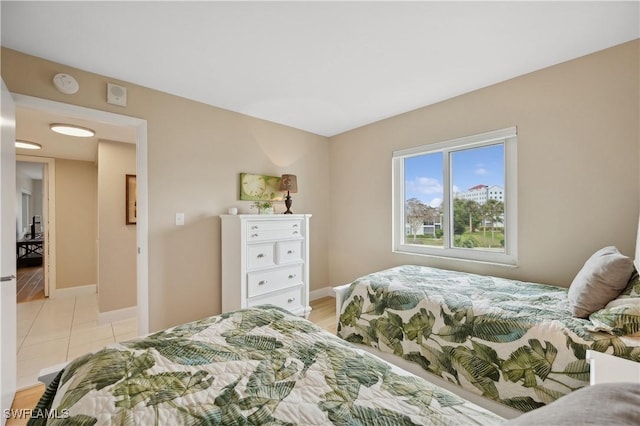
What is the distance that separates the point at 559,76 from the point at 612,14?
58 centimetres

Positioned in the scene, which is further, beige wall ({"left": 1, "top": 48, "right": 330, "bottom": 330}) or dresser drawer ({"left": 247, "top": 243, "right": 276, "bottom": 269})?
A: dresser drawer ({"left": 247, "top": 243, "right": 276, "bottom": 269})

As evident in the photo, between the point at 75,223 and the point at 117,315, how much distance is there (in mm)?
2229

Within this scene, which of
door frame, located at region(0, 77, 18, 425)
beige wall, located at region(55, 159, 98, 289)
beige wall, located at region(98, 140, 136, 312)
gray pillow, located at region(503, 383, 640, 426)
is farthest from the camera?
beige wall, located at region(55, 159, 98, 289)

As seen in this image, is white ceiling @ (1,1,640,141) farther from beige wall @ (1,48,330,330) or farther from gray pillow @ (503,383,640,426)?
gray pillow @ (503,383,640,426)

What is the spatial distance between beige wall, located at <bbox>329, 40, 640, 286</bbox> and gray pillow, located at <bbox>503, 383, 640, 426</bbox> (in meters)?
2.09

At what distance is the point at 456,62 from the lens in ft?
7.16

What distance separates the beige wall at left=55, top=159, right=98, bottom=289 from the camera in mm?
4336

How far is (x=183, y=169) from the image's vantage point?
9.19 ft

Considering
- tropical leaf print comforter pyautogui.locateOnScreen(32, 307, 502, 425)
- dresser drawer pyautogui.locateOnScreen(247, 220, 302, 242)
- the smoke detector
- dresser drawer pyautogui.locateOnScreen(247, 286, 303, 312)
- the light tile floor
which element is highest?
the smoke detector

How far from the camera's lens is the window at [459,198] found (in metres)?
2.59

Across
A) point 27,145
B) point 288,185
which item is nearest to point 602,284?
point 288,185

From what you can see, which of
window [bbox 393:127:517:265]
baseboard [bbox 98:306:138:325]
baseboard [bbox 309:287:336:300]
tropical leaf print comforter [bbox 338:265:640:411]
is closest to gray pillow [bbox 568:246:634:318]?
tropical leaf print comforter [bbox 338:265:640:411]

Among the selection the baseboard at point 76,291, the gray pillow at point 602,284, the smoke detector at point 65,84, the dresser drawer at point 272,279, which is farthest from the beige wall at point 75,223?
the gray pillow at point 602,284

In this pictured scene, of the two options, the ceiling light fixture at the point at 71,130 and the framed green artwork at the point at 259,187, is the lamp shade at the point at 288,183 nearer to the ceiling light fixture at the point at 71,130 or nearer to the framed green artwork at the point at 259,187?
the framed green artwork at the point at 259,187
